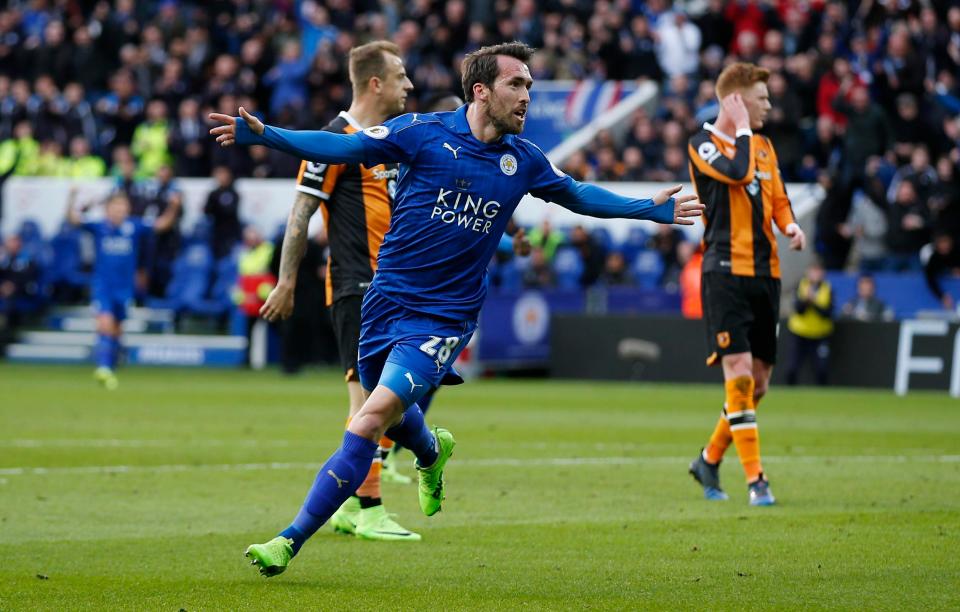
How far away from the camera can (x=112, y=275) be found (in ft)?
71.7

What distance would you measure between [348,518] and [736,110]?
12.5 feet

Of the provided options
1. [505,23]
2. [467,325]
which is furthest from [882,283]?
[467,325]

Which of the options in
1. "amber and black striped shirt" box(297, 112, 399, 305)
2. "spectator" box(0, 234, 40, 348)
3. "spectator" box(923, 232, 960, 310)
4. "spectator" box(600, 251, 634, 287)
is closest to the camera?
"amber and black striped shirt" box(297, 112, 399, 305)

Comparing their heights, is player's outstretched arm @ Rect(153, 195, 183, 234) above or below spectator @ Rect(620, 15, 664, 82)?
below

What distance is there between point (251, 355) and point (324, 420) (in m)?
10.9

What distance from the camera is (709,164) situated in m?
10.3

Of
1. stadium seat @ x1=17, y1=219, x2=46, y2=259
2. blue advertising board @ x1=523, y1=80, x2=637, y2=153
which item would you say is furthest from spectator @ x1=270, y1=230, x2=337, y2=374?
stadium seat @ x1=17, y1=219, x2=46, y2=259

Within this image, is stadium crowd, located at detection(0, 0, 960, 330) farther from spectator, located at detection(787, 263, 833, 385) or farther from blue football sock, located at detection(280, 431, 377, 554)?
blue football sock, located at detection(280, 431, 377, 554)

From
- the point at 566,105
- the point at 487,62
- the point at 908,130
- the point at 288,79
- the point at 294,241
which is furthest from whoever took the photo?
the point at 288,79

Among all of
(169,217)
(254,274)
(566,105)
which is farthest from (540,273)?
(169,217)

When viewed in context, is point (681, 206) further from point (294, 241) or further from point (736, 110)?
point (736, 110)

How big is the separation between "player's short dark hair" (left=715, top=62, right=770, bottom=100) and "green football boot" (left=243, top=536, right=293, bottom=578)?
5076 millimetres

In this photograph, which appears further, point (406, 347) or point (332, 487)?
point (406, 347)

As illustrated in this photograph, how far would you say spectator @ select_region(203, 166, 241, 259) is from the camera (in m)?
27.1
